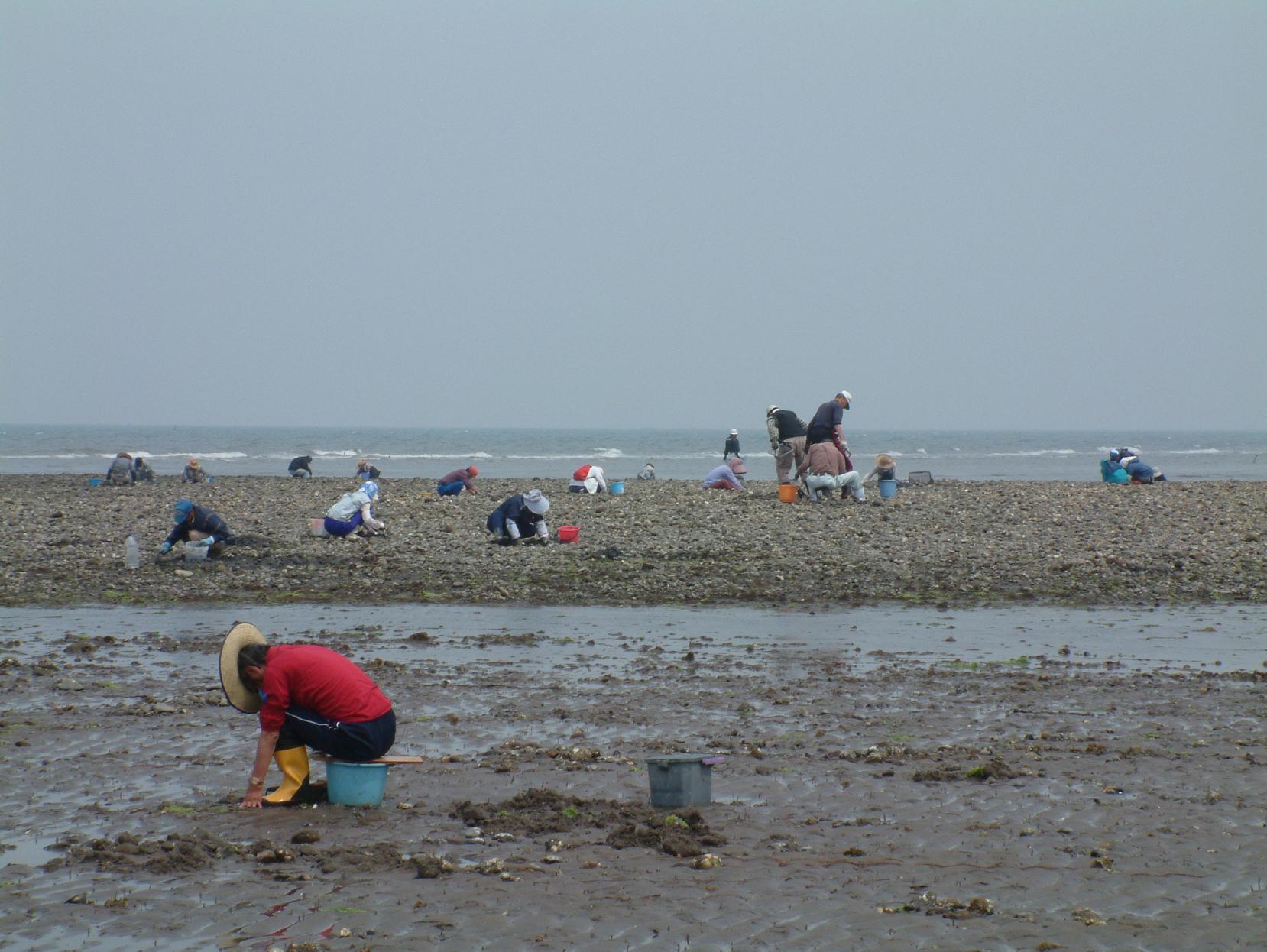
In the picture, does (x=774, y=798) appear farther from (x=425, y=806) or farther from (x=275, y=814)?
(x=275, y=814)

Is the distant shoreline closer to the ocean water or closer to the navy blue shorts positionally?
the navy blue shorts

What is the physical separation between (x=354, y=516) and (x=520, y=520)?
9.83ft

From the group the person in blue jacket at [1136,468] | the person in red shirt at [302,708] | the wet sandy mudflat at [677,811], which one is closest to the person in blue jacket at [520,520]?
the wet sandy mudflat at [677,811]

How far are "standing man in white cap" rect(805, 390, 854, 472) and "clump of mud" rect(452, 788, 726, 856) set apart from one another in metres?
17.3

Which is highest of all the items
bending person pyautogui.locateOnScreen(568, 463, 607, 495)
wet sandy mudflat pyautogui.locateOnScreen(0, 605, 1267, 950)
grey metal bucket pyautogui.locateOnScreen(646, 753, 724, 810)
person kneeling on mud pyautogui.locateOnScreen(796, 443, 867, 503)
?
person kneeling on mud pyautogui.locateOnScreen(796, 443, 867, 503)

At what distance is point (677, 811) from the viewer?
7391 mm

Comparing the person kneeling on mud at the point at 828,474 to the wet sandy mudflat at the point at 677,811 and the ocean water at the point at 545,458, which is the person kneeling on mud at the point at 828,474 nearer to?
the wet sandy mudflat at the point at 677,811

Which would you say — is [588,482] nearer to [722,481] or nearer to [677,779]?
[722,481]

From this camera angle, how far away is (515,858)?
262 inches

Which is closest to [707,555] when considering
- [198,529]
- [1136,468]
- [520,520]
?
[520,520]

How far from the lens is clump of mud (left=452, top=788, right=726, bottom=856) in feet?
22.6

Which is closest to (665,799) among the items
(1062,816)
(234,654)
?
(1062,816)

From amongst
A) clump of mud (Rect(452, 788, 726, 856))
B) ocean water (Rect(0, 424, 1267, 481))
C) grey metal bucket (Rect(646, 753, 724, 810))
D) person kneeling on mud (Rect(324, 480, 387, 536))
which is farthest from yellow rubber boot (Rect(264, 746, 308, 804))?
ocean water (Rect(0, 424, 1267, 481))

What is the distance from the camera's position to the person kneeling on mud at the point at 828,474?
24781 millimetres
